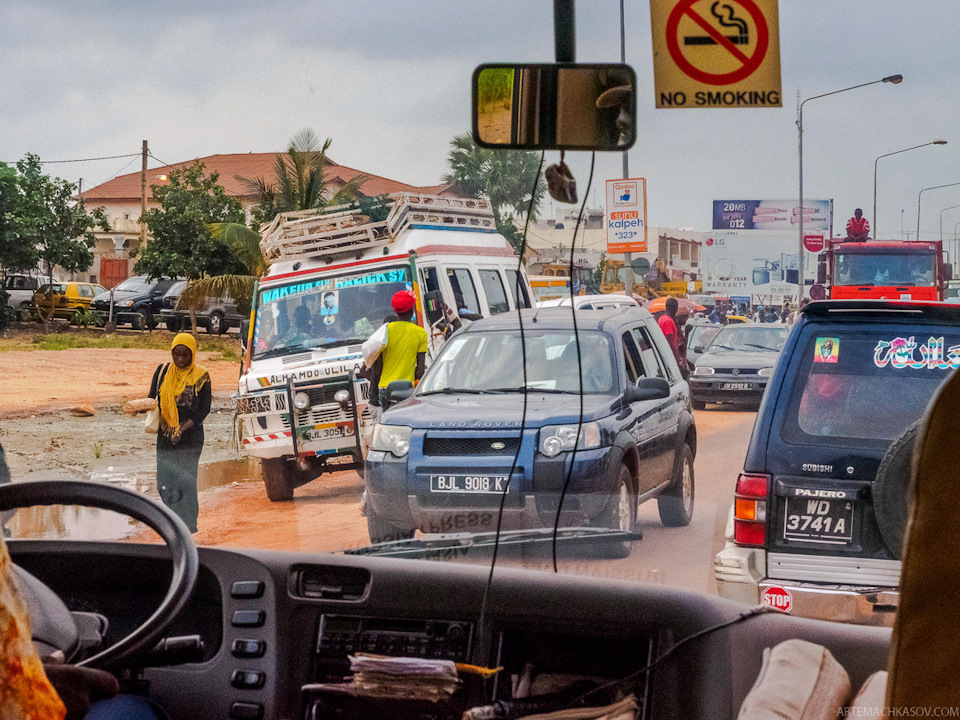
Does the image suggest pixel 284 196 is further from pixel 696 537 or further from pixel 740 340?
pixel 740 340

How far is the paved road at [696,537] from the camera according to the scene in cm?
233

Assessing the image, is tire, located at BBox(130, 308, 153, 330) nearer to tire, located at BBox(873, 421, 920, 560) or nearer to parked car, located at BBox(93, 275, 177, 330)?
parked car, located at BBox(93, 275, 177, 330)

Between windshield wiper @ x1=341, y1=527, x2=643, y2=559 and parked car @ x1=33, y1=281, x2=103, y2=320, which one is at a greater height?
parked car @ x1=33, y1=281, x2=103, y2=320

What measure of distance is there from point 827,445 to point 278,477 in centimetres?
374

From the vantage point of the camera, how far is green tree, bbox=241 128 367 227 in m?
3.97

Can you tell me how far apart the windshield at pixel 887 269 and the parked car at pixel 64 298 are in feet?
12.7

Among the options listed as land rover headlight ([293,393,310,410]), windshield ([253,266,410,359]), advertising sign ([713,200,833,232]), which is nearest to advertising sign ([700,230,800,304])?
advertising sign ([713,200,833,232])

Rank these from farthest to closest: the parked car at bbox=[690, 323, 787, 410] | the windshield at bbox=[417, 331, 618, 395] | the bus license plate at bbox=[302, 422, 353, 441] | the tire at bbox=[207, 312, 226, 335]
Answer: the tire at bbox=[207, 312, 226, 335] < the parked car at bbox=[690, 323, 787, 410] < the bus license plate at bbox=[302, 422, 353, 441] < the windshield at bbox=[417, 331, 618, 395]

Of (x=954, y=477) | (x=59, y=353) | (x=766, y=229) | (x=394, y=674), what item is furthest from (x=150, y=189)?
(x=59, y=353)

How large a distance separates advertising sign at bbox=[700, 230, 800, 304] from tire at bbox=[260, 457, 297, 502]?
299cm

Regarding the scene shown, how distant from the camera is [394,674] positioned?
7.05 feet

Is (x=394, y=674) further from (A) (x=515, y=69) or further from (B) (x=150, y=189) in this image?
(B) (x=150, y=189)

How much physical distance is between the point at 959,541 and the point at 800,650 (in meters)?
1.03

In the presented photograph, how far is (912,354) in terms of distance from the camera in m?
3.20
